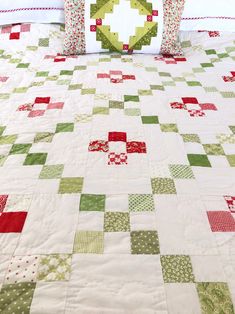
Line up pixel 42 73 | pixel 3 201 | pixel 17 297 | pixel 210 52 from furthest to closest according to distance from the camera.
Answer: pixel 210 52, pixel 42 73, pixel 3 201, pixel 17 297

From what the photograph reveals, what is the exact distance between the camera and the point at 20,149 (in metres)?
1.19

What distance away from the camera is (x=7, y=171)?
1078 millimetres

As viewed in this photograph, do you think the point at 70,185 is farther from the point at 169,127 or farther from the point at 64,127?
the point at 169,127

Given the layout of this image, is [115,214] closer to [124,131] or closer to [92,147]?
[92,147]

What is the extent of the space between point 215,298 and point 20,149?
2.73ft

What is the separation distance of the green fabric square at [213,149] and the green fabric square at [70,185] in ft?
1.64

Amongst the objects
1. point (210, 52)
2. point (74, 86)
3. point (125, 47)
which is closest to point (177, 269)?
point (74, 86)

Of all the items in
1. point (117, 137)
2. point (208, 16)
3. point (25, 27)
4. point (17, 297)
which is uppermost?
point (208, 16)

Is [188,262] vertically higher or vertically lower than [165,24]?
lower

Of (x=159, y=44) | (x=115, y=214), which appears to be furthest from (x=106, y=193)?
(x=159, y=44)

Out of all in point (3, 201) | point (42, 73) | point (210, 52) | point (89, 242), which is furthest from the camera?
point (210, 52)

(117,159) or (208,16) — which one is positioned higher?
(208,16)

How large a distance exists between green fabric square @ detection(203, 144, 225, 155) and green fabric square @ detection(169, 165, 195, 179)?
0.47 feet

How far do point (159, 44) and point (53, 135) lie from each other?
3.40 ft
